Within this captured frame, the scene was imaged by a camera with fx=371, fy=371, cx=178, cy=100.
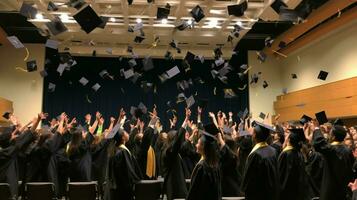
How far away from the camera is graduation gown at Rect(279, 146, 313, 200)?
5.02 meters

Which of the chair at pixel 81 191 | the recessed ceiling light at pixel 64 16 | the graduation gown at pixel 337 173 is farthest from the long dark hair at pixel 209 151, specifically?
the recessed ceiling light at pixel 64 16

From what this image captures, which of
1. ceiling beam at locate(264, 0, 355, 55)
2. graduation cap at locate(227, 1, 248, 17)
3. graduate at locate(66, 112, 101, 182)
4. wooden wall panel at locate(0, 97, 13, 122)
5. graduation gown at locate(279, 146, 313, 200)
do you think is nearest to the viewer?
graduation gown at locate(279, 146, 313, 200)

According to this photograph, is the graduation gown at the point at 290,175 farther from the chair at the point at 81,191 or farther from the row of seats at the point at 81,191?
the chair at the point at 81,191

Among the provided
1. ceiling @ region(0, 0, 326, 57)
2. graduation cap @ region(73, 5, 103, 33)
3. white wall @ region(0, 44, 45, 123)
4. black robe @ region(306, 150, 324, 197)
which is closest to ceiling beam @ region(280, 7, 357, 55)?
ceiling @ region(0, 0, 326, 57)

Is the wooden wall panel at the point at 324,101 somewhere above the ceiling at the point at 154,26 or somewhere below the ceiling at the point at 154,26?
below

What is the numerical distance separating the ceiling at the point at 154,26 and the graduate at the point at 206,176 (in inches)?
271

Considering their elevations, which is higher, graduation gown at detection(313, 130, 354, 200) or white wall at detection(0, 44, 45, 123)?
white wall at detection(0, 44, 45, 123)

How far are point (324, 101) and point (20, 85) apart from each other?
1158 cm

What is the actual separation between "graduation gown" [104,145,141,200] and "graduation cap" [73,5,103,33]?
2.15 meters

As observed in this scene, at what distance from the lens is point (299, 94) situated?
44.4ft

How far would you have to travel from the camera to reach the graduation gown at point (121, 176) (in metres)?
5.21

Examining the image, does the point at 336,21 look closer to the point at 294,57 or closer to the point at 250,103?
the point at 294,57

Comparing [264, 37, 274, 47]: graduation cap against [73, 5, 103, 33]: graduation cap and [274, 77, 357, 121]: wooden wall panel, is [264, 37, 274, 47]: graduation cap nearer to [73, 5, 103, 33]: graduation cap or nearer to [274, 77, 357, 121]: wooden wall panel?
[274, 77, 357, 121]: wooden wall panel

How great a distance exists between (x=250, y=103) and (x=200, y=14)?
8.19 meters
